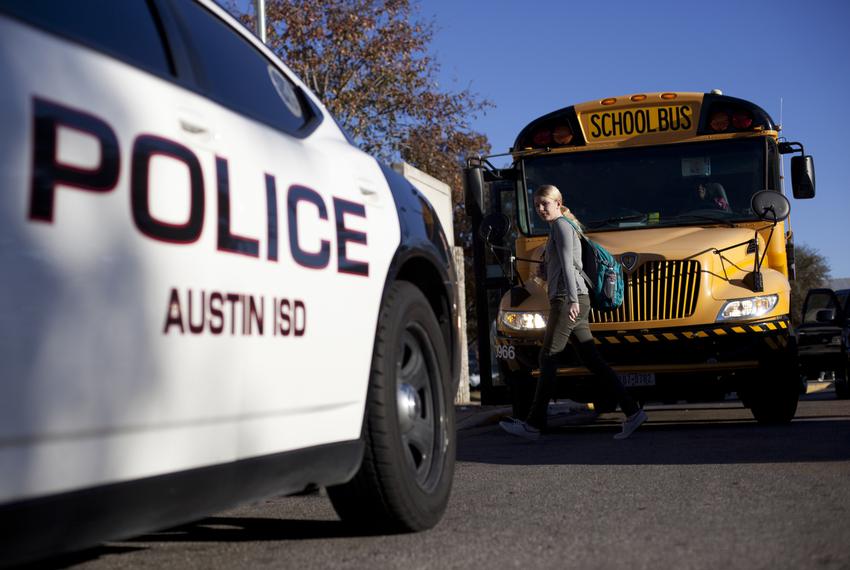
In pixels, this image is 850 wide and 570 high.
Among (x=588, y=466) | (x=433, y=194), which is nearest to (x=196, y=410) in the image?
(x=588, y=466)

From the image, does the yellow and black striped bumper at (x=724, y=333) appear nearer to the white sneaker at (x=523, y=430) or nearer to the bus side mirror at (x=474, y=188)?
the white sneaker at (x=523, y=430)

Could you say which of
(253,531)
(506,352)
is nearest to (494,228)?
(506,352)

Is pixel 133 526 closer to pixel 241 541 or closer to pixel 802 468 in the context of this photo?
pixel 241 541

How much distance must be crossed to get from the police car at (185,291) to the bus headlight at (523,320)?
572cm

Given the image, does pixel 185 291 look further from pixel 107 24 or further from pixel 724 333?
pixel 724 333

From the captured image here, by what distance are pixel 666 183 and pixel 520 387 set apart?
233 centimetres

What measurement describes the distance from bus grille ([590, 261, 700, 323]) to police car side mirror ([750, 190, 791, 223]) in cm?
82

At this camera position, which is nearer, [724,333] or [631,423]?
[631,423]

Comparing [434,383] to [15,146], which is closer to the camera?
[15,146]

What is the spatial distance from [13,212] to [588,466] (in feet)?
17.2

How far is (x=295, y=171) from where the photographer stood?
12.4ft

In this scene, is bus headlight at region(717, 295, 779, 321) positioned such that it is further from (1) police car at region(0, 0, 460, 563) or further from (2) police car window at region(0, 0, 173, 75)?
(2) police car window at region(0, 0, 173, 75)

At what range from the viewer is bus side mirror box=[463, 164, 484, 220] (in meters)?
11.2

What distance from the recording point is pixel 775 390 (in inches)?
409
